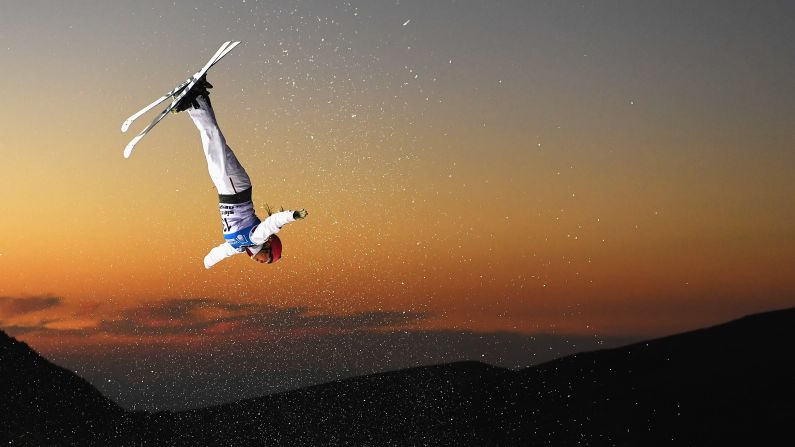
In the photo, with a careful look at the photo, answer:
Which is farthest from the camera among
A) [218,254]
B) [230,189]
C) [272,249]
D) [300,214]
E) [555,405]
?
[555,405]

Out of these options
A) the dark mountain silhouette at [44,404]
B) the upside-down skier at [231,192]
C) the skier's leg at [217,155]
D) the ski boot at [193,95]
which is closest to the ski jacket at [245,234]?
the upside-down skier at [231,192]

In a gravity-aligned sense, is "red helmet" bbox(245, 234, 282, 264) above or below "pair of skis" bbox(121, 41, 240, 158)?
below

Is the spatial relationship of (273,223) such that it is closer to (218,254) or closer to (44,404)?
(218,254)

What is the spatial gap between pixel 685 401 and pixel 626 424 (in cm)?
315

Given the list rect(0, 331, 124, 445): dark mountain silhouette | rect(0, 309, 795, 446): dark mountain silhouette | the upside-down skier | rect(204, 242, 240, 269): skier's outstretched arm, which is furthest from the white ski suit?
rect(0, 331, 124, 445): dark mountain silhouette

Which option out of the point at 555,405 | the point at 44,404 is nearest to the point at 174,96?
the point at 555,405

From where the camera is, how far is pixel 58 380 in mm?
58938

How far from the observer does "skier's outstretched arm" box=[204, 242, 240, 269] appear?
1457 centimetres

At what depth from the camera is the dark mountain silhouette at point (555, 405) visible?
41844 mm

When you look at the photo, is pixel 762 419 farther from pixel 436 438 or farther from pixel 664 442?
pixel 436 438

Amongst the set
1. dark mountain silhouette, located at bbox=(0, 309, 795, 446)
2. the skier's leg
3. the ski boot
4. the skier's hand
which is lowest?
dark mountain silhouette, located at bbox=(0, 309, 795, 446)

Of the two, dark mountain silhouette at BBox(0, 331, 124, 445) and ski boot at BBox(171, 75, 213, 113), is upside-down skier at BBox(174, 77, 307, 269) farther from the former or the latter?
dark mountain silhouette at BBox(0, 331, 124, 445)

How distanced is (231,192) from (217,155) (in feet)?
2.09

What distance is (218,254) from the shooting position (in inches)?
580
